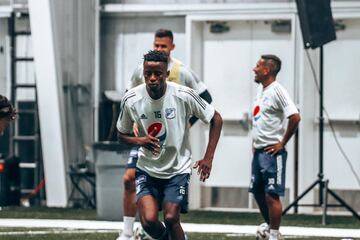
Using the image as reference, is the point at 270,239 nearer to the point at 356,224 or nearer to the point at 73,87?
the point at 356,224

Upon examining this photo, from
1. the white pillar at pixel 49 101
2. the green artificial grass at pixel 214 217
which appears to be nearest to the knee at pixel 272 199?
the green artificial grass at pixel 214 217

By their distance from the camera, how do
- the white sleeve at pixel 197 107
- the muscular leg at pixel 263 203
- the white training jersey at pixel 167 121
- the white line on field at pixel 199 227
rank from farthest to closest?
the white line on field at pixel 199 227 < the muscular leg at pixel 263 203 < the white sleeve at pixel 197 107 < the white training jersey at pixel 167 121

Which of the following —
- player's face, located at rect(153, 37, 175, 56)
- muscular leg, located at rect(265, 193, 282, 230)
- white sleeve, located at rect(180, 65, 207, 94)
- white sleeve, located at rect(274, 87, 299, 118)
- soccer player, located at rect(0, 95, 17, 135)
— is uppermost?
player's face, located at rect(153, 37, 175, 56)

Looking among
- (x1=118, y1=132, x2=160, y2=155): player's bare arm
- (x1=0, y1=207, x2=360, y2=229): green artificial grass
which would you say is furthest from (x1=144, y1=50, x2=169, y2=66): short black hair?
(x1=0, y1=207, x2=360, y2=229): green artificial grass

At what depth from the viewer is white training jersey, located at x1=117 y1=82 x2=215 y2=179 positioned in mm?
10938

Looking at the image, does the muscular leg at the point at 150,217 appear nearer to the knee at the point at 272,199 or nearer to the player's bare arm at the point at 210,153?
the player's bare arm at the point at 210,153

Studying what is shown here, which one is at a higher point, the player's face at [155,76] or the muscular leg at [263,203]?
the player's face at [155,76]

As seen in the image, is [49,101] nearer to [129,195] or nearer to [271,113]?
[271,113]

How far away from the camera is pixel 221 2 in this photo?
66.0 feet

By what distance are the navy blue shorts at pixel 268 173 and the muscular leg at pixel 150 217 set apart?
10.8 ft

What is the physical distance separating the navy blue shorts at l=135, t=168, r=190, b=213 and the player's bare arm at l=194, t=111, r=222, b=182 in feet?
0.60

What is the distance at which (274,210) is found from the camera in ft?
45.4

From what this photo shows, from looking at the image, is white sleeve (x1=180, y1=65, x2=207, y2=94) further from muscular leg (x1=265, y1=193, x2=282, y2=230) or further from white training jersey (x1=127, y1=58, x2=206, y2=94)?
muscular leg (x1=265, y1=193, x2=282, y2=230)

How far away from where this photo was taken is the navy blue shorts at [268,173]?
1398cm
